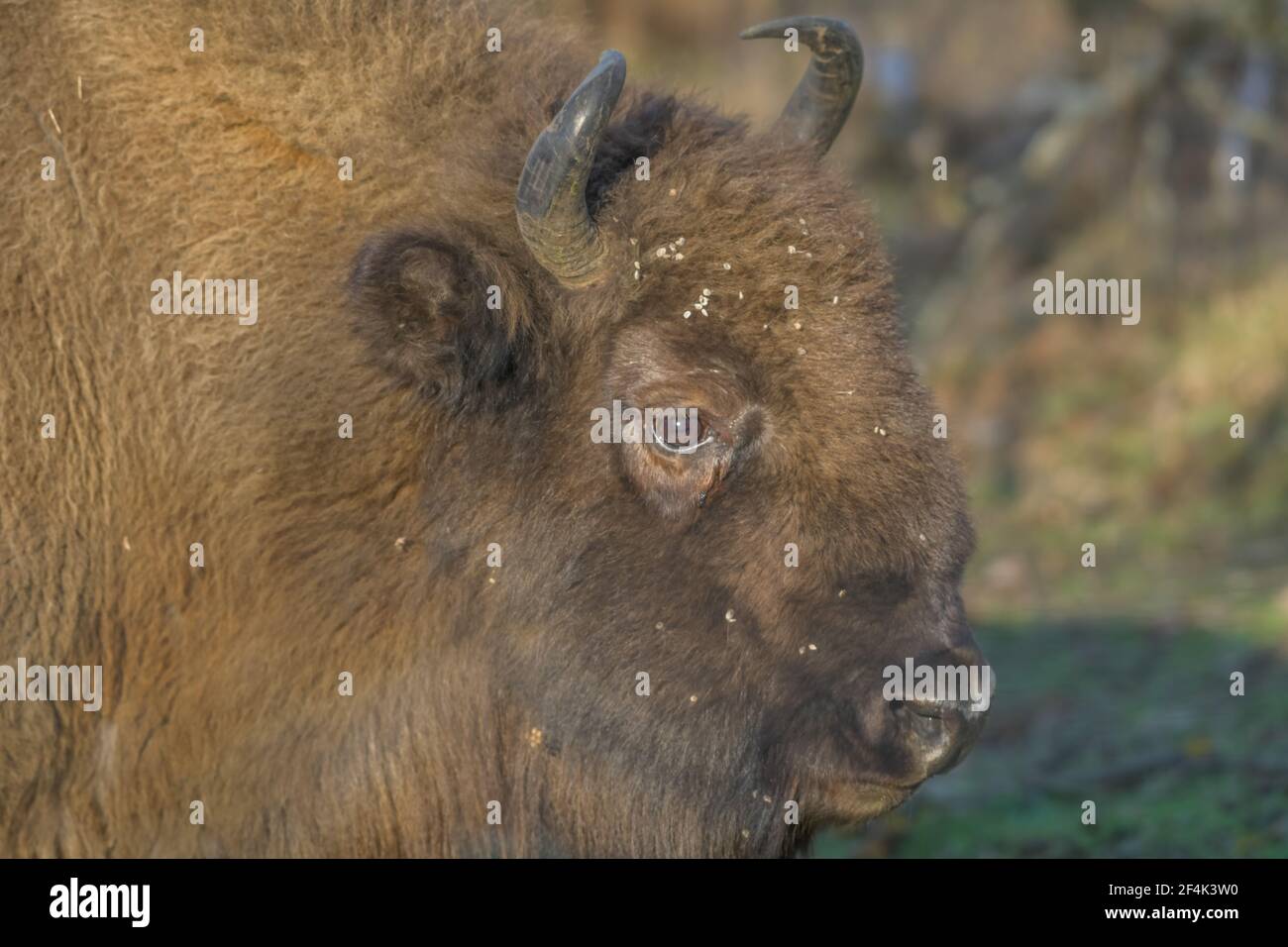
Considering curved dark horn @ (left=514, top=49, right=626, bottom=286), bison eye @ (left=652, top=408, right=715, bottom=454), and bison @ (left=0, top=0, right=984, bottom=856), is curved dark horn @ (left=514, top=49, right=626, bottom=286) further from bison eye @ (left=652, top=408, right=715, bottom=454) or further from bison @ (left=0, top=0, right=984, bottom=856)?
bison eye @ (left=652, top=408, right=715, bottom=454)

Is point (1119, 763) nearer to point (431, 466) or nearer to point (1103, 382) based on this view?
point (431, 466)

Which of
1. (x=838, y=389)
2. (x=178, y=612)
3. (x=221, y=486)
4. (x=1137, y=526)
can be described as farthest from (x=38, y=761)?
(x=1137, y=526)

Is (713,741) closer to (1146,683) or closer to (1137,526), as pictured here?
(1146,683)

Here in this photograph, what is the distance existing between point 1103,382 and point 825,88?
7.25 metres

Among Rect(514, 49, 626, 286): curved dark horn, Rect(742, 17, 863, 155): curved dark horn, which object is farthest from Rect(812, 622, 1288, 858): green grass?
Rect(514, 49, 626, 286): curved dark horn

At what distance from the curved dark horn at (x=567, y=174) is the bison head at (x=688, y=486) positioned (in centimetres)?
1

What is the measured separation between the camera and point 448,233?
4.92 m

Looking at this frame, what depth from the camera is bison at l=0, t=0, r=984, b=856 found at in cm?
486

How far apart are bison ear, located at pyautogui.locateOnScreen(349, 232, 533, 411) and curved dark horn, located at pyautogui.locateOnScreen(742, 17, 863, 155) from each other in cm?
130

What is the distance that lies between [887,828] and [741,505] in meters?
2.67

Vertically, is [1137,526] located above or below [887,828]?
above

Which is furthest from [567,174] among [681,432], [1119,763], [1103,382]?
[1103,382]

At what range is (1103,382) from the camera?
12.3 meters

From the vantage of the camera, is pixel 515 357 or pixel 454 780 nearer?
pixel 515 357
